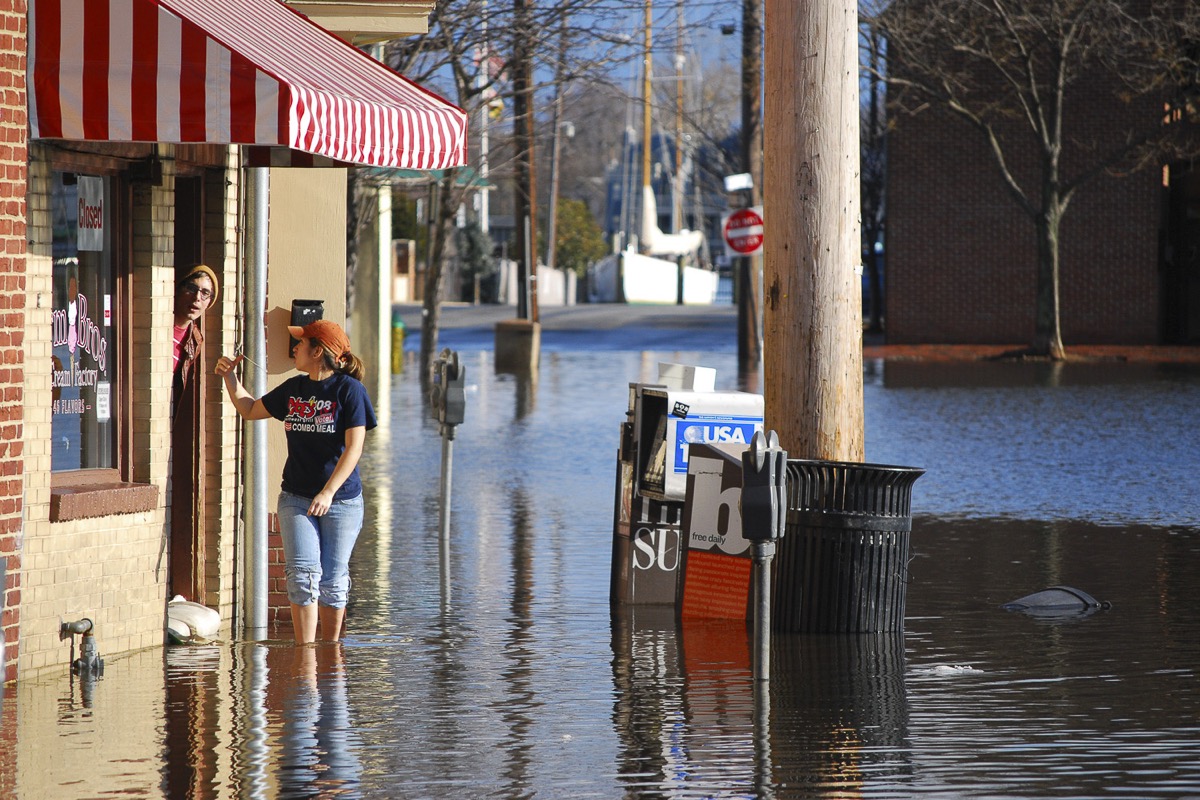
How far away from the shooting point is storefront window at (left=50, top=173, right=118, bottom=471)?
754 cm

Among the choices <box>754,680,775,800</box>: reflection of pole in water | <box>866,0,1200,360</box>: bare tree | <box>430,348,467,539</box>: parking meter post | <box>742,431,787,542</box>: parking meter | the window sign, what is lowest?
<box>754,680,775,800</box>: reflection of pole in water

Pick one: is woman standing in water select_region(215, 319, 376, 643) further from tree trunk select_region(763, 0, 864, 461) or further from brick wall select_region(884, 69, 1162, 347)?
brick wall select_region(884, 69, 1162, 347)

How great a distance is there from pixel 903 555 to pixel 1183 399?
18.0m

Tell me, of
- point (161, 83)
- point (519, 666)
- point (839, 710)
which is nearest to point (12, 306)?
point (161, 83)

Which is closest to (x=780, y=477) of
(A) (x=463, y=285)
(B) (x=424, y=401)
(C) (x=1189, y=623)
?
(C) (x=1189, y=623)

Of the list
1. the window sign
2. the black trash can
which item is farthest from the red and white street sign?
the window sign

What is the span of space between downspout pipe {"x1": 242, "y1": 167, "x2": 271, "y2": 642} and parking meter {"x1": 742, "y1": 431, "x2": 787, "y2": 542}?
9.04 feet

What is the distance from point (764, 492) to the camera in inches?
273

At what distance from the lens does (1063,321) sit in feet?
127

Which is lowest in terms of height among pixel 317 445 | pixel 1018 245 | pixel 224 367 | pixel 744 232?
pixel 317 445

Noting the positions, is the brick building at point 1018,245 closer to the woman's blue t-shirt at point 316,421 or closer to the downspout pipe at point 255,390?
the downspout pipe at point 255,390

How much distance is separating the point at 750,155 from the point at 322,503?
25311 millimetres

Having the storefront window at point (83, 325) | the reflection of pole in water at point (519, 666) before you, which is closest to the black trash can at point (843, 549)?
the reflection of pole in water at point (519, 666)

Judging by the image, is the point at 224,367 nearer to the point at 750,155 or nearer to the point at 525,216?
the point at 525,216
